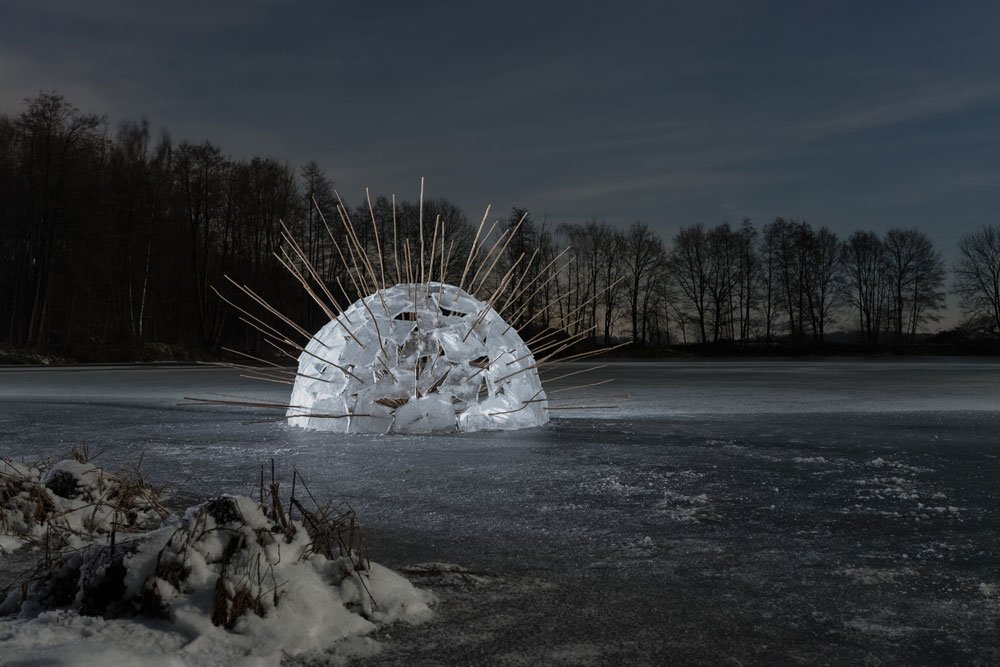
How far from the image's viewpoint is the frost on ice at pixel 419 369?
859 centimetres

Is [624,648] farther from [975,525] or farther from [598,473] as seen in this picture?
[598,473]

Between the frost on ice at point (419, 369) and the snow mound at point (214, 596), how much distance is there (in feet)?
17.2

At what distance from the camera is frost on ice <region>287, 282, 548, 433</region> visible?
28.2 ft

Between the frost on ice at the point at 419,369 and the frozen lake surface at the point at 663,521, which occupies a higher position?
the frost on ice at the point at 419,369

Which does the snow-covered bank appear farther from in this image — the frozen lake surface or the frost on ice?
the frost on ice

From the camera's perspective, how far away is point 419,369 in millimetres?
A: 8641

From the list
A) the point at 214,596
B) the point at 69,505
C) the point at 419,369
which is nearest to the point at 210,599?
the point at 214,596

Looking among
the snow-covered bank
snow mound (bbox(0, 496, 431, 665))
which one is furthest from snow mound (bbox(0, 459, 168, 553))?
snow mound (bbox(0, 496, 431, 665))

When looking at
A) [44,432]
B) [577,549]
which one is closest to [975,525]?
[577,549]

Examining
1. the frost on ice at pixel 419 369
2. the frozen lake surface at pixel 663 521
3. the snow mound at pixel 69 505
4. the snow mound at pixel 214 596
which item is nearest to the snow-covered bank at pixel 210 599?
the snow mound at pixel 214 596

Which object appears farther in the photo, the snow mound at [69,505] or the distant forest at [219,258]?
the distant forest at [219,258]

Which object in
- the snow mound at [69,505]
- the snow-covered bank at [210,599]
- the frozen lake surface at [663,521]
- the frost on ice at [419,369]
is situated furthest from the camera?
the frost on ice at [419,369]

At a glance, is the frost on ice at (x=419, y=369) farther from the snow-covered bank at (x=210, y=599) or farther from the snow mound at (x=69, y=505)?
the snow-covered bank at (x=210, y=599)

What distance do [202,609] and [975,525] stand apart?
384 centimetres
